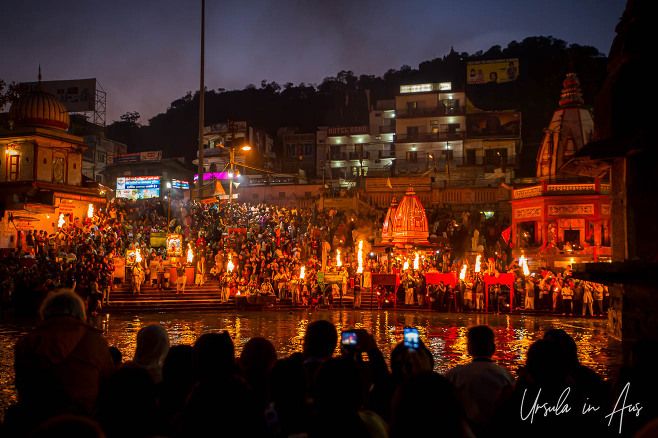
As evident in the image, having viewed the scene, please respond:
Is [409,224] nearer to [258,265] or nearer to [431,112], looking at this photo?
[258,265]

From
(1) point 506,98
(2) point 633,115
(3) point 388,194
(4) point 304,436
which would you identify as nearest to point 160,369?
(4) point 304,436

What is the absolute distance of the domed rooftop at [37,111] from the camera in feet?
106

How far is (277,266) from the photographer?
88.7 ft

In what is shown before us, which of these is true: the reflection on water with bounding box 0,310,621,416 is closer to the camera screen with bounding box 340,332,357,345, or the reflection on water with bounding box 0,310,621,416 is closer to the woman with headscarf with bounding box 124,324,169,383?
the woman with headscarf with bounding box 124,324,169,383

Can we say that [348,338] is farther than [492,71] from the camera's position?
No

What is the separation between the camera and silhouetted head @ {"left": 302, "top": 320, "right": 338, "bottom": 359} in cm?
460

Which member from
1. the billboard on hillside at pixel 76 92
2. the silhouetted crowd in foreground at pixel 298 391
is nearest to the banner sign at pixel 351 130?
the billboard on hillside at pixel 76 92

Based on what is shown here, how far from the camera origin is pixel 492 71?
67.0 meters

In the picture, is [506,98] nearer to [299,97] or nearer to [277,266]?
[299,97]

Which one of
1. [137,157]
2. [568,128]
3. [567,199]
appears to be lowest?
[567,199]

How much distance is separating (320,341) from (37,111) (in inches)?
1352

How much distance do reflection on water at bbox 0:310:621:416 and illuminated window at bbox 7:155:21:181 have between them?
51.5ft

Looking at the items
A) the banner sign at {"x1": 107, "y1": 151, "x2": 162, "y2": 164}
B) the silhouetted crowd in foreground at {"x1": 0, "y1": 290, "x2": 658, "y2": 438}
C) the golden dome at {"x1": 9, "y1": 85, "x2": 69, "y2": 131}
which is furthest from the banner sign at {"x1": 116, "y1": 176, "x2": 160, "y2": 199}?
the silhouetted crowd in foreground at {"x1": 0, "y1": 290, "x2": 658, "y2": 438}

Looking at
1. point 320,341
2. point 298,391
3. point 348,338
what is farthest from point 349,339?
point 298,391
